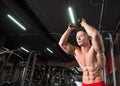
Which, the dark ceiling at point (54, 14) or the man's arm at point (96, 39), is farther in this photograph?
the dark ceiling at point (54, 14)

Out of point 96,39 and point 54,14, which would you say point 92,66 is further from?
point 54,14

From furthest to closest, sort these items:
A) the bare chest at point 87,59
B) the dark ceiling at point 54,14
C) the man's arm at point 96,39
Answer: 1. the dark ceiling at point 54,14
2. the bare chest at point 87,59
3. the man's arm at point 96,39

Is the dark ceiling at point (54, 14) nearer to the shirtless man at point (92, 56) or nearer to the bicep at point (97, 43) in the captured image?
the shirtless man at point (92, 56)

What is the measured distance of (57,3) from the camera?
13.3 feet

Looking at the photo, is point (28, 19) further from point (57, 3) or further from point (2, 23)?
point (2, 23)

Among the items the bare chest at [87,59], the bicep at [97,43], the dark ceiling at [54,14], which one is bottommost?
the bare chest at [87,59]

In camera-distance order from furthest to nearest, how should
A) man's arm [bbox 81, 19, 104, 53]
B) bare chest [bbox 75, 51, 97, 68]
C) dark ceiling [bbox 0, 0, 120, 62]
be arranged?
dark ceiling [bbox 0, 0, 120, 62] → bare chest [bbox 75, 51, 97, 68] → man's arm [bbox 81, 19, 104, 53]

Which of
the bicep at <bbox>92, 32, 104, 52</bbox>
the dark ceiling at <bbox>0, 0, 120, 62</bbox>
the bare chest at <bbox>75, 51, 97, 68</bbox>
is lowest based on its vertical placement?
the bare chest at <bbox>75, 51, 97, 68</bbox>

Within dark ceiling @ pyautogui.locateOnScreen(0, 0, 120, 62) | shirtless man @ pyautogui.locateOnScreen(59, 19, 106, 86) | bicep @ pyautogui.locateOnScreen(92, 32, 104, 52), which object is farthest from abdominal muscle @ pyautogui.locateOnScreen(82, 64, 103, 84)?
dark ceiling @ pyautogui.locateOnScreen(0, 0, 120, 62)

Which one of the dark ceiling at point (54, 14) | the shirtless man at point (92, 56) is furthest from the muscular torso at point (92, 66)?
the dark ceiling at point (54, 14)

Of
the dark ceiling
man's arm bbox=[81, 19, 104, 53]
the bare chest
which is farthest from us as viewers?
the dark ceiling

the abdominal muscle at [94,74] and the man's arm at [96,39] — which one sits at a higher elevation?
the man's arm at [96,39]

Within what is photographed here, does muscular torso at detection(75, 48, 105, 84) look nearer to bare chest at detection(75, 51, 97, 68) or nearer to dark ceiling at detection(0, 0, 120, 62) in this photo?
bare chest at detection(75, 51, 97, 68)

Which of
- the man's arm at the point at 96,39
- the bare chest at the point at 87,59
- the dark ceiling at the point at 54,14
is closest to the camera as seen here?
the man's arm at the point at 96,39
